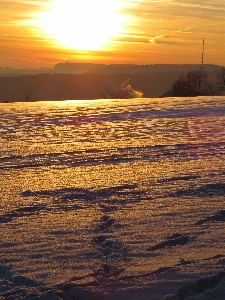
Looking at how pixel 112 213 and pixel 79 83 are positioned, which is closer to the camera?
pixel 112 213

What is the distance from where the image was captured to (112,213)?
10.5ft

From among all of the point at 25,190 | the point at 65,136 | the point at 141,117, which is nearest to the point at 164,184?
the point at 25,190

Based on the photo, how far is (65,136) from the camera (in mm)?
6090

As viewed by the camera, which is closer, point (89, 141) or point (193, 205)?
point (193, 205)

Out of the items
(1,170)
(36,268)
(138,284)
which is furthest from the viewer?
(1,170)

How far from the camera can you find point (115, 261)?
246 centimetres

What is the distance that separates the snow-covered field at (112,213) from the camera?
223cm

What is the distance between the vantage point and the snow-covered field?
223cm

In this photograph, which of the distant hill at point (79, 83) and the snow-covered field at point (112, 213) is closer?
the snow-covered field at point (112, 213)

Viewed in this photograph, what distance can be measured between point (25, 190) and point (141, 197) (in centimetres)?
79

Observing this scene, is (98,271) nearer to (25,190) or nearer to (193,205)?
(193,205)

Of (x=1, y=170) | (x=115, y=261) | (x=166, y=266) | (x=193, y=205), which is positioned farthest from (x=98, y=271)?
(x=1, y=170)

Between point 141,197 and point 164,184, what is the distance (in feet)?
1.20

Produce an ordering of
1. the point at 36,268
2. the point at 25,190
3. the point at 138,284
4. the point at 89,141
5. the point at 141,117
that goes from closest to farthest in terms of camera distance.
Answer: the point at 138,284, the point at 36,268, the point at 25,190, the point at 89,141, the point at 141,117
